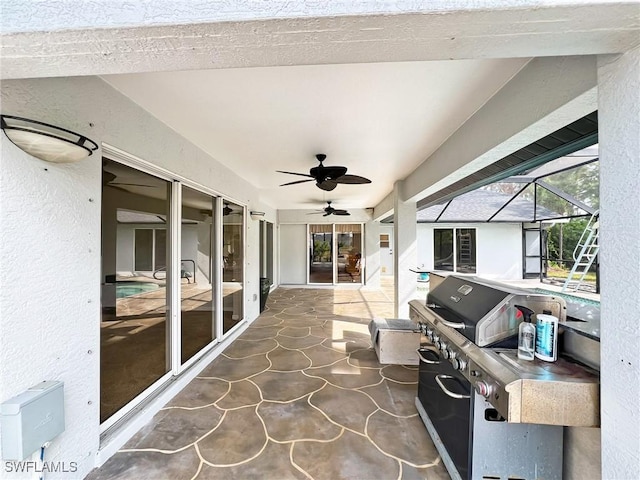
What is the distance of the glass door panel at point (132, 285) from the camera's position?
81.7 inches

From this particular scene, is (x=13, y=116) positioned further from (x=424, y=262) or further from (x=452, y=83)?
(x=424, y=262)

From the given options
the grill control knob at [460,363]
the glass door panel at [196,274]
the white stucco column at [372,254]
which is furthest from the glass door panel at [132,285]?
the white stucco column at [372,254]

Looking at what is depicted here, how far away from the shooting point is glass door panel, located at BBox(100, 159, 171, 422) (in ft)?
6.81

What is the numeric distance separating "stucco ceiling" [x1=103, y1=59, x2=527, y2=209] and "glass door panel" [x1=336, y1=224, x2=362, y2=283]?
5.70 meters

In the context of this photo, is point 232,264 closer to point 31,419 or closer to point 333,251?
point 31,419

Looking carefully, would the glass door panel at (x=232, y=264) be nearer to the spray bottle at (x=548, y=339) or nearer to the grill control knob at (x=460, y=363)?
the grill control knob at (x=460, y=363)

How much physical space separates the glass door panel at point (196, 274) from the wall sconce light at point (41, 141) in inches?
61.5

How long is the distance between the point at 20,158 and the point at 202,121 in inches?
53.5

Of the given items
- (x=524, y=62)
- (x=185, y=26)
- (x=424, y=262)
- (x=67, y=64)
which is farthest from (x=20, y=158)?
(x=424, y=262)

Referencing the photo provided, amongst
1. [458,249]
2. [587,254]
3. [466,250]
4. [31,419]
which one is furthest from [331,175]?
[466,250]

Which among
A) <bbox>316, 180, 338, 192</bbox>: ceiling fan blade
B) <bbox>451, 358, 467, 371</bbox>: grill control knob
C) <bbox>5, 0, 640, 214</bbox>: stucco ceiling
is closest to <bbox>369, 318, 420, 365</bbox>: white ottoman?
<bbox>451, 358, 467, 371</bbox>: grill control knob

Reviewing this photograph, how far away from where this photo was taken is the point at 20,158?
1.33 meters

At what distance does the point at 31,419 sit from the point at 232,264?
3.10 metres

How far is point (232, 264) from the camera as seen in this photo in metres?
4.37
